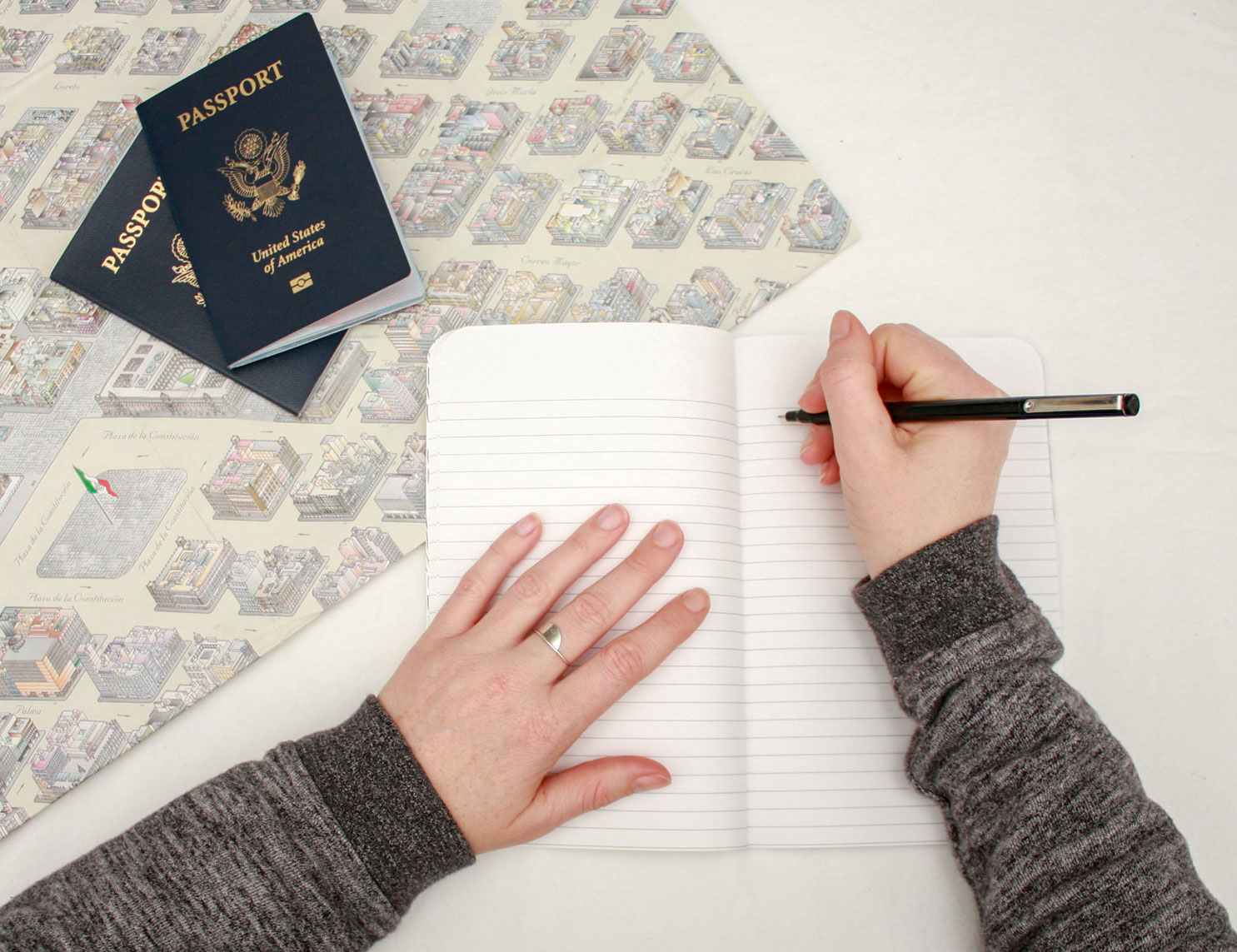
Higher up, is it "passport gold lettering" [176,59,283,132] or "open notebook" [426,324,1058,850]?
"passport gold lettering" [176,59,283,132]

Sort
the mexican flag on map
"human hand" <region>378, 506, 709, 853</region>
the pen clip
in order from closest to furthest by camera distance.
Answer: the pen clip < "human hand" <region>378, 506, 709, 853</region> < the mexican flag on map

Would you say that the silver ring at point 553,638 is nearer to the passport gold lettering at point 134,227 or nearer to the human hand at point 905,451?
the human hand at point 905,451

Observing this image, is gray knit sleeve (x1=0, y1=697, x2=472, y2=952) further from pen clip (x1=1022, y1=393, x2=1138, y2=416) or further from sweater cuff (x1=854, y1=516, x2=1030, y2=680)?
pen clip (x1=1022, y1=393, x2=1138, y2=416)

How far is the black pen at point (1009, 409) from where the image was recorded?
488 millimetres

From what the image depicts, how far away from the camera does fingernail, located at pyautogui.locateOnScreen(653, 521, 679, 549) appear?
0.64 meters

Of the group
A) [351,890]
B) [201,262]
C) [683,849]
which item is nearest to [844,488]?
[683,849]

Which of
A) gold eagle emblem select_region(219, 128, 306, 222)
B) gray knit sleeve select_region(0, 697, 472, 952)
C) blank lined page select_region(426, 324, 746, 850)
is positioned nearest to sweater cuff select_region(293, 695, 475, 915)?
gray knit sleeve select_region(0, 697, 472, 952)

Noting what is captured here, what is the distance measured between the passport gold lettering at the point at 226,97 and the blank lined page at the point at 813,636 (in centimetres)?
50

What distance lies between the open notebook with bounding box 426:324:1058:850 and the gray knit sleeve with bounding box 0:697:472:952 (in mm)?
127

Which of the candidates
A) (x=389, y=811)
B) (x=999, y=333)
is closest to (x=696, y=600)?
(x=389, y=811)

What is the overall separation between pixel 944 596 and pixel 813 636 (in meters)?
0.11

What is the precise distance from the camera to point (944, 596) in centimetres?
60

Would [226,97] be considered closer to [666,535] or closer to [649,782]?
[666,535]

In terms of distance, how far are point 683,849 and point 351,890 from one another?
25 cm
